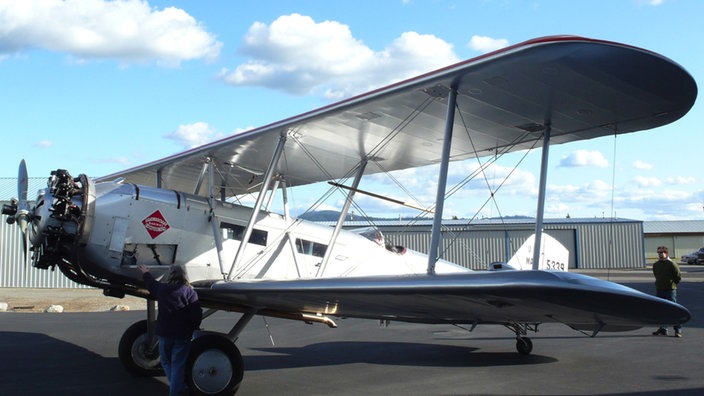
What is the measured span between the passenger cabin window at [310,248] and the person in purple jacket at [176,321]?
274cm

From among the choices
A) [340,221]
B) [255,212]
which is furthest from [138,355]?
[340,221]

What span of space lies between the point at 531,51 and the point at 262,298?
397cm

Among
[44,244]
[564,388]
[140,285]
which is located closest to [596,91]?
[564,388]

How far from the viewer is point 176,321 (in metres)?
6.29

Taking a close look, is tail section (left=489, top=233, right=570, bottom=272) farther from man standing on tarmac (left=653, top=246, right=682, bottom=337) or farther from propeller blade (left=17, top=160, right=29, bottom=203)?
propeller blade (left=17, top=160, right=29, bottom=203)

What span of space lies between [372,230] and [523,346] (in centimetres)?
291

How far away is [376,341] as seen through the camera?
11.3m

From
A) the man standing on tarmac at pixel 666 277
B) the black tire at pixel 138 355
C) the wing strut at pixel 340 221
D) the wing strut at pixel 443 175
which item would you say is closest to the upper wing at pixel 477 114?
the wing strut at pixel 443 175

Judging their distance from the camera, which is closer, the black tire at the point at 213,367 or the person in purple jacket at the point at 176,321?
the person in purple jacket at the point at 176,321

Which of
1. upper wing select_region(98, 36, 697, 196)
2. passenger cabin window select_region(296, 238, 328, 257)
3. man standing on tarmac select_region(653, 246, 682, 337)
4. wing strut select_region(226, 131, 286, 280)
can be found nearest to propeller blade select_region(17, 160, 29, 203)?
upper wing select_region(98, 36, 697, 196)

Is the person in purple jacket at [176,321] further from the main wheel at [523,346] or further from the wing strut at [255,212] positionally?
the main wheel at [523,346]

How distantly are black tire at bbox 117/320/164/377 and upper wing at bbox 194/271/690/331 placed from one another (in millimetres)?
1082

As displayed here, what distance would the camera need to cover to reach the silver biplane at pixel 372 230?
19.2ft

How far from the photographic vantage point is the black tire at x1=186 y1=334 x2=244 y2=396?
21.8 feet
